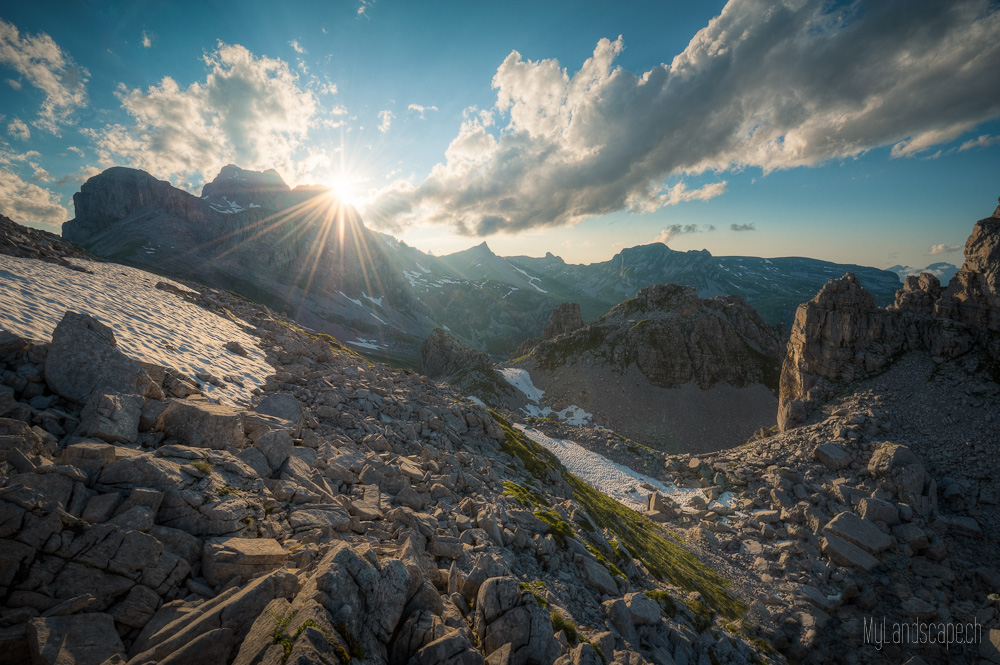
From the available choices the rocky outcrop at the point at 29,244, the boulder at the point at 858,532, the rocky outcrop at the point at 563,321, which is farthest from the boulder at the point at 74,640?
the rocky outcrop at the point at 563,321

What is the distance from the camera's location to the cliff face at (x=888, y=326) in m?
43.8

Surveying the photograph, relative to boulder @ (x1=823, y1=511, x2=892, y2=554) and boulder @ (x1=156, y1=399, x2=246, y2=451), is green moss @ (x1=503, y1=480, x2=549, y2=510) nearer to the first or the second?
boulder @ (x1=156, y1=399, x2=246, y2=451)

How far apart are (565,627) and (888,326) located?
6884 cm

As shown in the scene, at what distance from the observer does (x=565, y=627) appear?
1089 centimetres

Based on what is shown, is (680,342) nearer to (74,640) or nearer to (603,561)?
(603,561)

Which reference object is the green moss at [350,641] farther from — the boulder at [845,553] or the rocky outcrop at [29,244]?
the boulder at [845,553]

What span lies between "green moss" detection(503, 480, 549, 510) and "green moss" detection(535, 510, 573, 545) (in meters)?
0.92

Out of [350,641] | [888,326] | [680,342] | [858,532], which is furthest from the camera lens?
[680,342]

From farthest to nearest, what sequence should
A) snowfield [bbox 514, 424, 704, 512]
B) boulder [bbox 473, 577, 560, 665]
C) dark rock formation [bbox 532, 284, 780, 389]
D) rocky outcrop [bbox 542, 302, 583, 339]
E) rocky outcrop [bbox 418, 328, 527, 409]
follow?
rocky outcrop [bbox 542, 302, 583, 339], dark rock formation [bbox 532, 284, 780, 389], rocky outcrop [bbox 418, 328, 527, 409], snowfield [bbox 514, 424, 704, 512], boulder [bbox 473, 577, 560, 665]

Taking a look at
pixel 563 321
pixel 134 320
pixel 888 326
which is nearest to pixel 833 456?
pixel 888 326

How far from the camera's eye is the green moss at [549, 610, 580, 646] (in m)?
10.7

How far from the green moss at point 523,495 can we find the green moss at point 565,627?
7.27 m

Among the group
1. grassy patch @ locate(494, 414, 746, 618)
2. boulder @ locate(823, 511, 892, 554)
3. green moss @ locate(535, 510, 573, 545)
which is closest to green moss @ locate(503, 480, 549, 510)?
green moss @ locate(535, 510, 573, 545)

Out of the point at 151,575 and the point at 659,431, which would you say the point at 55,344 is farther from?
the point at 659,431
